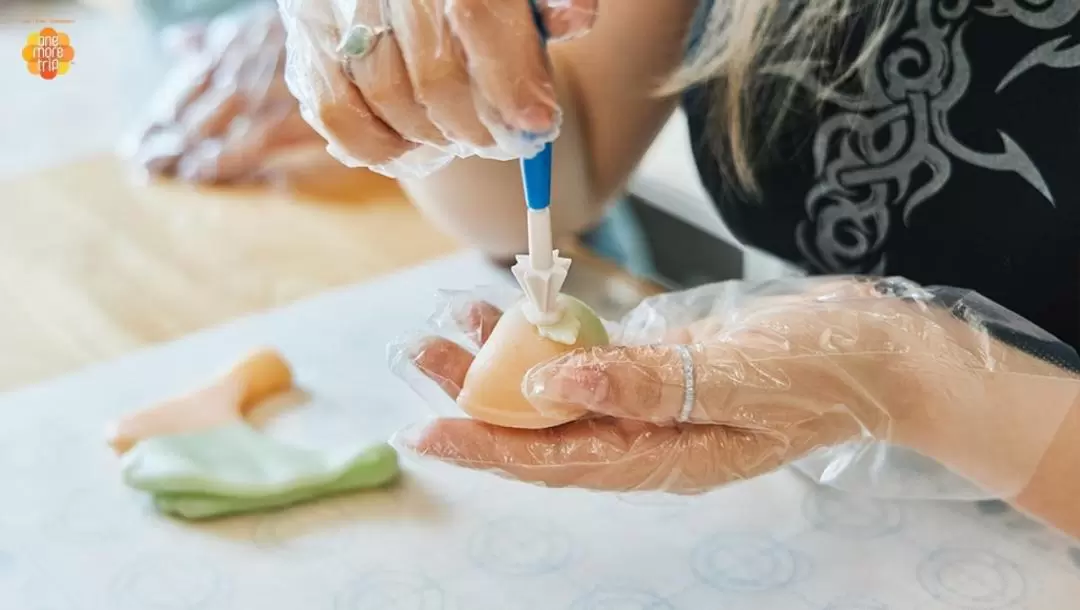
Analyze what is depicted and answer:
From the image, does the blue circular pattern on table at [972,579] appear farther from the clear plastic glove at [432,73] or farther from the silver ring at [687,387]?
the clear plastic glove at [432,73]

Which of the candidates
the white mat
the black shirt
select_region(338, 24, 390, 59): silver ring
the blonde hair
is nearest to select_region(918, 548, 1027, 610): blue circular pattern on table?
the white mat

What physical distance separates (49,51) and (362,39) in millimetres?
539

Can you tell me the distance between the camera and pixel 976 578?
45cm

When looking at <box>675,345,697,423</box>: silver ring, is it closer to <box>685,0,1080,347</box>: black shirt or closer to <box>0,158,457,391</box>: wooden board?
<box>685,0,1080,347</box>: black shirt

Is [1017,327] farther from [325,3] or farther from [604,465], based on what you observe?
[325,3]

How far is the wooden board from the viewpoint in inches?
26.4

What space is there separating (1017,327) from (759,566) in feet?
0.57

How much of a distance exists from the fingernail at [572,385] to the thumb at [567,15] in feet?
0.49

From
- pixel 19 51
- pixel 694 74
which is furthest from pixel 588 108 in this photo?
pixel 19 51

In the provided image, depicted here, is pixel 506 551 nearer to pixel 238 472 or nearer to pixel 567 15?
pixel 238 472

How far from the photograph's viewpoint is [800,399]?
439 millimetres

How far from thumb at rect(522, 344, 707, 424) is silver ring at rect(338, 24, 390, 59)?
16 cm

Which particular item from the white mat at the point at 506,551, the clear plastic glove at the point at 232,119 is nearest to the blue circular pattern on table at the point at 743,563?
the white mat at the point at 506,551

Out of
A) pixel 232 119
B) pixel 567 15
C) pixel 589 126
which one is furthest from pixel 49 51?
pixel 567 15
